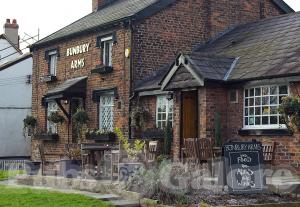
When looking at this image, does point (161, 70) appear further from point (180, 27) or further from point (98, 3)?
point (98, 3)

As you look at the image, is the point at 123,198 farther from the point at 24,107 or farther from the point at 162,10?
the point at 24,107

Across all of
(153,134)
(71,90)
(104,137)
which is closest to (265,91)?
(153,134)

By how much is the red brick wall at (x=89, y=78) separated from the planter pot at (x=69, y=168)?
304 cm

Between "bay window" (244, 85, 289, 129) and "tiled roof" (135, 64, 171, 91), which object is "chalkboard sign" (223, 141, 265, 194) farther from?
"tiled roof" (135, 64, 171, 91)

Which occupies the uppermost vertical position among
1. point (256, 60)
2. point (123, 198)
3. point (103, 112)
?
point (256, 60)

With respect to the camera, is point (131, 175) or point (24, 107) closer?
point (131, 175)

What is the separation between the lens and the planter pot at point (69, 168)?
52.7ft

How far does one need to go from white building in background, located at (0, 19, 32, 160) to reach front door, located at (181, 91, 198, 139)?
14581 millimetres

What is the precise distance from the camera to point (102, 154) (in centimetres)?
1655

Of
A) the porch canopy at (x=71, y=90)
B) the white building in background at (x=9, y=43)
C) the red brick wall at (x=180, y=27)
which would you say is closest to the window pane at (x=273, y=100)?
the red brick wall at (x=180, y=27)

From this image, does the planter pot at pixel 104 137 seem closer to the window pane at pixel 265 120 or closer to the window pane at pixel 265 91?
the window pane at pixel 265 120

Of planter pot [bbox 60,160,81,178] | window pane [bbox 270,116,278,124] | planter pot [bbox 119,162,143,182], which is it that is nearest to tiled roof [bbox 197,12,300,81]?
window pane [bbox 270,116,278,124]

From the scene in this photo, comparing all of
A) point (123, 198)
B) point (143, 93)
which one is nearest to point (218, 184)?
point (123, 198)

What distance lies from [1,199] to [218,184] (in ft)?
15.4
